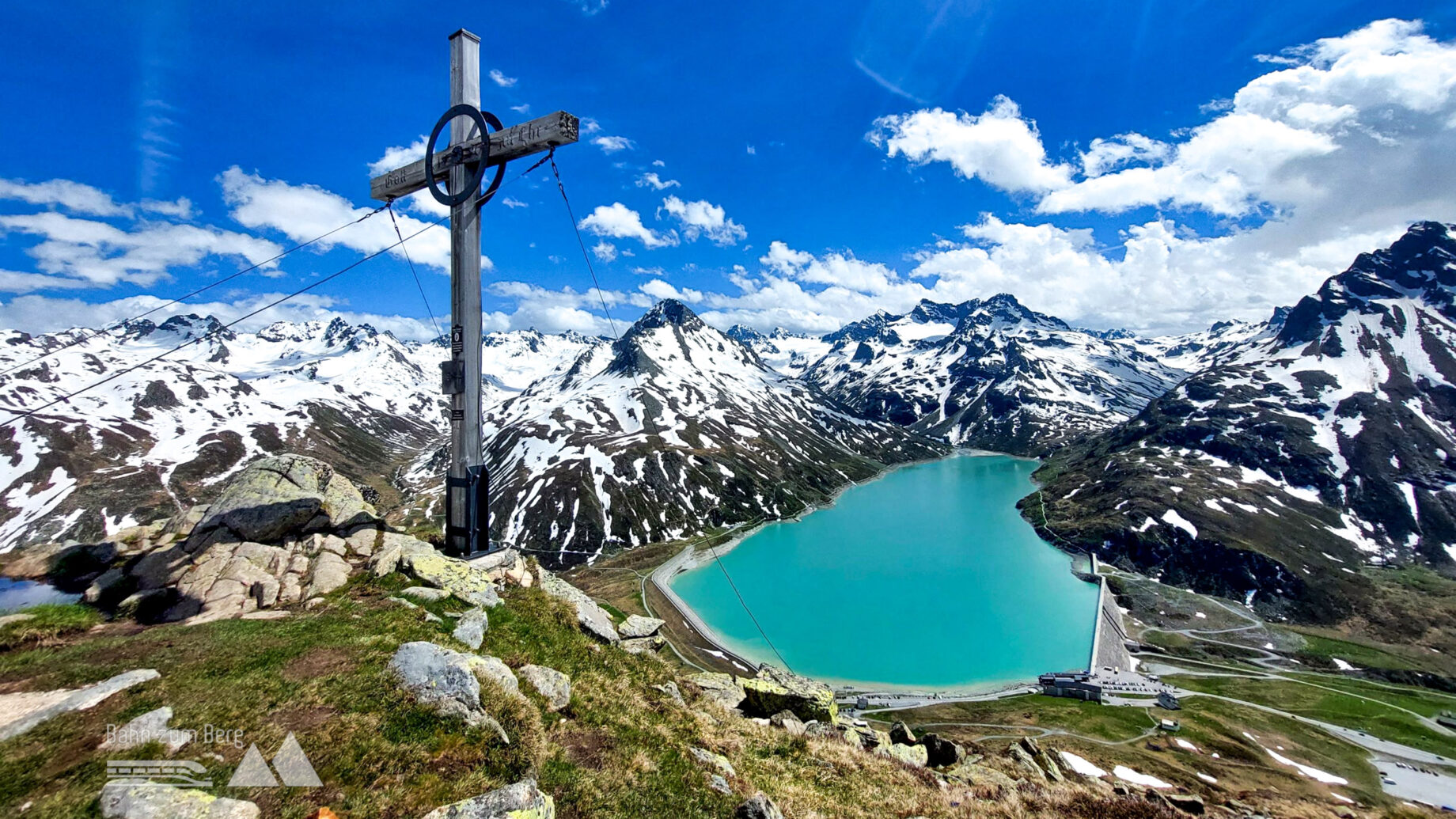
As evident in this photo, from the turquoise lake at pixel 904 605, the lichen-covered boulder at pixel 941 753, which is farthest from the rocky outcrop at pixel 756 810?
the turquoise lake at pixel 904 605

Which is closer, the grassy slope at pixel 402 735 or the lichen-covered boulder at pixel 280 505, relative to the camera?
the grassy slope at pixel 402 735

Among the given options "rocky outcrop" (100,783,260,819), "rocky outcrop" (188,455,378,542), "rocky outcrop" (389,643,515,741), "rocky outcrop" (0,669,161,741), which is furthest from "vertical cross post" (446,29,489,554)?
"rocky outcrop" (100,783,260,819)

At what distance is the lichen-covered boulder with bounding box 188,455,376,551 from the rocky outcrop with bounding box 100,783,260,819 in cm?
1480

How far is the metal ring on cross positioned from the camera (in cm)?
1891

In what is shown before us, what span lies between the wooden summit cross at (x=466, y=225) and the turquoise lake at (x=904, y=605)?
87.8 meters

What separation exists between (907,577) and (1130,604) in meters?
55.6

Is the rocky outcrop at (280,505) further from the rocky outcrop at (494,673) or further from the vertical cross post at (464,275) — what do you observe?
the rocky outcrop at (494,673)

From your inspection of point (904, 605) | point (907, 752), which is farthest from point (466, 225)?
point (904, 605)

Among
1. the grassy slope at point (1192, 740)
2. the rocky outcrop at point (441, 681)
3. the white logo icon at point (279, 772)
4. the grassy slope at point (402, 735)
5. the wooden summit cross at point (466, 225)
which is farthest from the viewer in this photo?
the grassy slope at point (1192, 740)

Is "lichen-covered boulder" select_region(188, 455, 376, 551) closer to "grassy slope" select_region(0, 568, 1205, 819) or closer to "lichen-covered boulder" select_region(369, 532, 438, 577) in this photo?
"lichen-covered boulder" select_region(369, 532, 438, 577)

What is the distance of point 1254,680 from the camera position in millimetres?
108750

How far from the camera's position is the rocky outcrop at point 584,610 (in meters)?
20.1

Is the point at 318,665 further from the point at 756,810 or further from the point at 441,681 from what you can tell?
the point at 756,810

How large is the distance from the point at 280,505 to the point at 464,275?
10.7 metres
